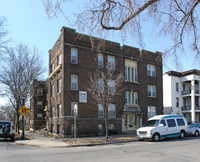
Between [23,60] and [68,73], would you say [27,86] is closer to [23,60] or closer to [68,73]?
[23,60]

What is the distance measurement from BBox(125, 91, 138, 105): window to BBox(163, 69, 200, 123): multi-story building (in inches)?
597

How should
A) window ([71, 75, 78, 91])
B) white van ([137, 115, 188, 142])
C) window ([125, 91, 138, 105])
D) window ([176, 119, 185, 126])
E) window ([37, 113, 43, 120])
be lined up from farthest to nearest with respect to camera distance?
1. window ([37, 113, 43, 120])
2. window ([125, 91, 138, 105])
3. window ([71, 75, 78, 91])
4. window ([176, 119, 185, 126])
5. white van ([137, 115, 188, 142])

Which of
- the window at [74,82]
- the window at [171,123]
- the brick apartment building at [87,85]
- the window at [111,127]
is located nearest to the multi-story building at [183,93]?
the brick apartment building at [87,85]

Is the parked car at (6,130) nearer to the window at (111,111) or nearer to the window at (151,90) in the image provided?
the window at (111,111)

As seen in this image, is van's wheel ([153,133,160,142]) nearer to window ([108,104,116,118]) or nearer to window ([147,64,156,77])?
window ([108,104,116,118])

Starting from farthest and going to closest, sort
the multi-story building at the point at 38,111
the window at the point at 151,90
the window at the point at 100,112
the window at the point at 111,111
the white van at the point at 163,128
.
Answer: the multi-story building at the point at 38,111
the window at the point at 151,90
the window at the point at 111,111
the window at the point at 100,112
the white van at the point at 163,128

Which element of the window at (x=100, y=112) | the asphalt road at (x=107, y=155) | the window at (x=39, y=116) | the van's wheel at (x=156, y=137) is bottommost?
the window at (x=39, y=116)

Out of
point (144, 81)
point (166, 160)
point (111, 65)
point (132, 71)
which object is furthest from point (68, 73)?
point (166, 160)

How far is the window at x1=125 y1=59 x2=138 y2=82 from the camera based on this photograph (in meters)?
27.1

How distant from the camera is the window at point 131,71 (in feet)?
88.8

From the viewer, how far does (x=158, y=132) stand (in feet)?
57.0

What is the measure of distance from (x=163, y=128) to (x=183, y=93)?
26097mm

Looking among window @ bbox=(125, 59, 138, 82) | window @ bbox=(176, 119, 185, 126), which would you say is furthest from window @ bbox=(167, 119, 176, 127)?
window @ bbox=(125, 59, 138, 82)

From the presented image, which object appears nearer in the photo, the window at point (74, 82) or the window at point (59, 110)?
the window at point (74, 82)
